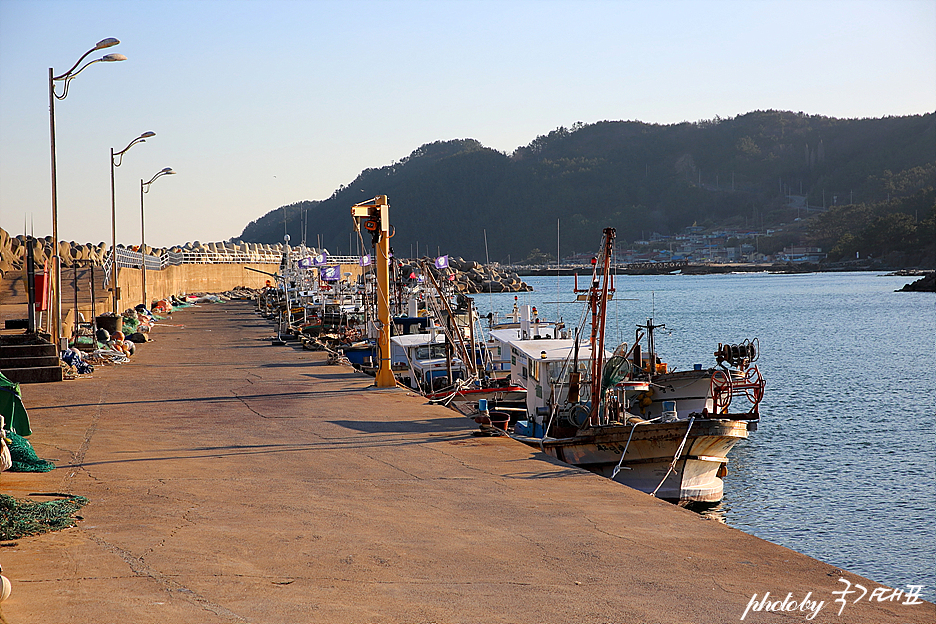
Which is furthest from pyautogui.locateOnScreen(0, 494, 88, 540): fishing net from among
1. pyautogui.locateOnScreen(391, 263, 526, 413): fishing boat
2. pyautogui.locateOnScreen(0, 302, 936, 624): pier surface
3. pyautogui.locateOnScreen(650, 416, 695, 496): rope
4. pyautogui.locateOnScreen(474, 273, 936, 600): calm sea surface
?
pyautogui.locateOnScreen(474, 273, 936, 600): calm sea surface

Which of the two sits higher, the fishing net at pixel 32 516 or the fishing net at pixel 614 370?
the fishing net at pixel 614 370

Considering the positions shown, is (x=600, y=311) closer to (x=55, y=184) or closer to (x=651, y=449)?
(x=651, y=449)

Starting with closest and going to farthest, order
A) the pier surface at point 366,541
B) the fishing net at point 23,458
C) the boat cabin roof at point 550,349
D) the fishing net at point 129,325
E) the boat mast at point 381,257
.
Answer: the pier surface at point 366,541 < the fishing net at point 23,458 < the boat cabin roof at point 550,349 < the boat mast at point 381,257 < the fishing net at point 129,325

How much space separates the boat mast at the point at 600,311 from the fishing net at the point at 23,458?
887cm

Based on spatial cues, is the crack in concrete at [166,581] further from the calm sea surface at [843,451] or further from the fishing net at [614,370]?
the calm sea surface at [843,451]

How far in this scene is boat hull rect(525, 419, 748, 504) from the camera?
15461 mm

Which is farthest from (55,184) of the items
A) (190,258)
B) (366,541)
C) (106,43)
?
(190,258)

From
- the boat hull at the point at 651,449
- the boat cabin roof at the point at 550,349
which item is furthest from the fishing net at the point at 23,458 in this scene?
the boat cabin roof at the point at 550,349

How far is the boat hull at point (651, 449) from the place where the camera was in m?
15.5

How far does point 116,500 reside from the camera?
904cm

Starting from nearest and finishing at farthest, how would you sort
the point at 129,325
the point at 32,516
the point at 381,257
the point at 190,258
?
1. the point at 32,516
2. the point at 381,257
3. the point at 129,325
4. the point at 190,258

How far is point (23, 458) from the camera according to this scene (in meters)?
10.2

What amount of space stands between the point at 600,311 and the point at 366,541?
348 inches

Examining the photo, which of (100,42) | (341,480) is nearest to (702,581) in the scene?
(341,480)
